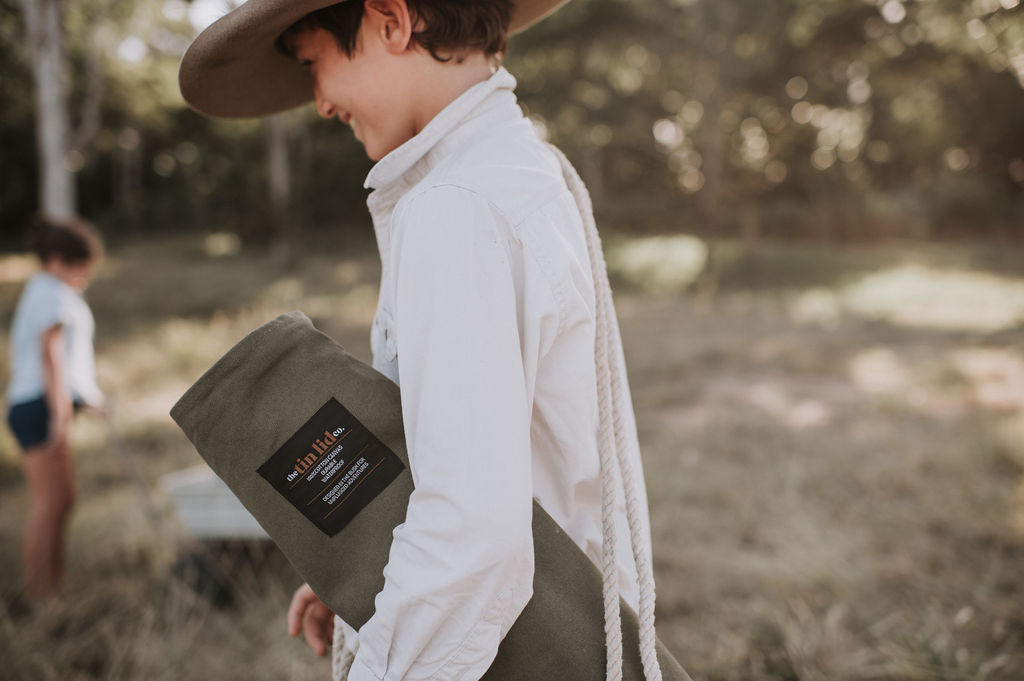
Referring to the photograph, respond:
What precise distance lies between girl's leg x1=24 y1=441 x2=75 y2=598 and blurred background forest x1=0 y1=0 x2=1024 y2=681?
0.13 m

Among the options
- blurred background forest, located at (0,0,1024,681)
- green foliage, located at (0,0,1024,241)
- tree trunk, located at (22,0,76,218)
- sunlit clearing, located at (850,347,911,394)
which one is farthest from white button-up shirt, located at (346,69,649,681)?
green foliage, located at (0,0,1024,241)

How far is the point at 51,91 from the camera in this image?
7.68 m

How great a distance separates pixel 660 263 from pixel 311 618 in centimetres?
1560

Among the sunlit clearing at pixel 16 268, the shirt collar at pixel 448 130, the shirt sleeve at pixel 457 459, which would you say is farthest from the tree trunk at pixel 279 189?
the shirt sleeve at pixel 457 459

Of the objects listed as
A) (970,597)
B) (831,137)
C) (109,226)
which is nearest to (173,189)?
(109,226)

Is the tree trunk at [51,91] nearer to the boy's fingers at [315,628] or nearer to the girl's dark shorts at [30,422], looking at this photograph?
the girl's dark shorts at [30,422]

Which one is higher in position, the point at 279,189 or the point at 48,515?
the point at 279,189

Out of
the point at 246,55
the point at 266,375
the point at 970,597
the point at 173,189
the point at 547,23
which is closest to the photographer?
the point at 266,375

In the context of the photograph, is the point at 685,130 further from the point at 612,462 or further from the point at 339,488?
the point at 339,488

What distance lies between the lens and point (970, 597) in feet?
10.2

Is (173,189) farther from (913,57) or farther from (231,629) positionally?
(231,629)

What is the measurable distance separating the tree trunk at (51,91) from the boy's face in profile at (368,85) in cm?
654

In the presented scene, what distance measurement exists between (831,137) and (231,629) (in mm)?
27067

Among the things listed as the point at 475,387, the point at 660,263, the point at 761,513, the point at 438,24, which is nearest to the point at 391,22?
the point at 438,24
